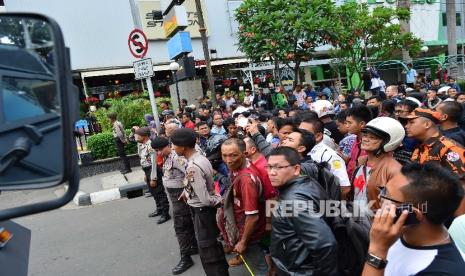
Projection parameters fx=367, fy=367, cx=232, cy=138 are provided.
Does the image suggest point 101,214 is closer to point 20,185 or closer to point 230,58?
point 20,185

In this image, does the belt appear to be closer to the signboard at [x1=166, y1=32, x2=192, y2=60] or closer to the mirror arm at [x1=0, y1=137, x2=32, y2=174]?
the mirror arm at [x1=0, y1=137, x2=32, y2=174]

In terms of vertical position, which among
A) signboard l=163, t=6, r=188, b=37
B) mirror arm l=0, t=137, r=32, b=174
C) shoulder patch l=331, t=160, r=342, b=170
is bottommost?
shoulder patch l=331, t=160, r=342, b=170

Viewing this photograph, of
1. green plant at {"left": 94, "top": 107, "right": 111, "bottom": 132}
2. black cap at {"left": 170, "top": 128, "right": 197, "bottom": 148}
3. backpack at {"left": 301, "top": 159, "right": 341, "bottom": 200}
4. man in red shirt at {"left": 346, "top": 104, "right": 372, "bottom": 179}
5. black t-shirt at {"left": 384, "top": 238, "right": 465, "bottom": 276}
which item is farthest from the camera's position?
green plant at {"left": 94, "top": 107, "right": 111, "bottom": 132}

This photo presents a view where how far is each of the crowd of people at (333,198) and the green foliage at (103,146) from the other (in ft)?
17.9


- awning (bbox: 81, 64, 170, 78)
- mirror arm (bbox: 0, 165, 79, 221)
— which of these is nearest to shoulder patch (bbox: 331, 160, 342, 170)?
mirror arm (bbox: 0, 165, 79, 221)

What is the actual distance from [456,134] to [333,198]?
1.64m

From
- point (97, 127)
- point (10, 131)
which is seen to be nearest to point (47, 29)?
point (10, 131)

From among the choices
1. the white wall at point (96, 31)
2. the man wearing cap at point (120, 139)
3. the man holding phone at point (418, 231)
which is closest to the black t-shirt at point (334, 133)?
the man holding phone at point (418, 231)

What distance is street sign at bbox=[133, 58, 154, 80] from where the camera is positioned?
619cm

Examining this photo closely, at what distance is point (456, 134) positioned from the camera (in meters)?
3.53

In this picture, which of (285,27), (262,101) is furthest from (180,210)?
(262,101)

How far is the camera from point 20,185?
102cm

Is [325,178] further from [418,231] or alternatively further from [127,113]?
[127,113]

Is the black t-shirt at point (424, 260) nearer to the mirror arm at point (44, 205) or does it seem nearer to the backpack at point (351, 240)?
the backpack at point (351, 240)
